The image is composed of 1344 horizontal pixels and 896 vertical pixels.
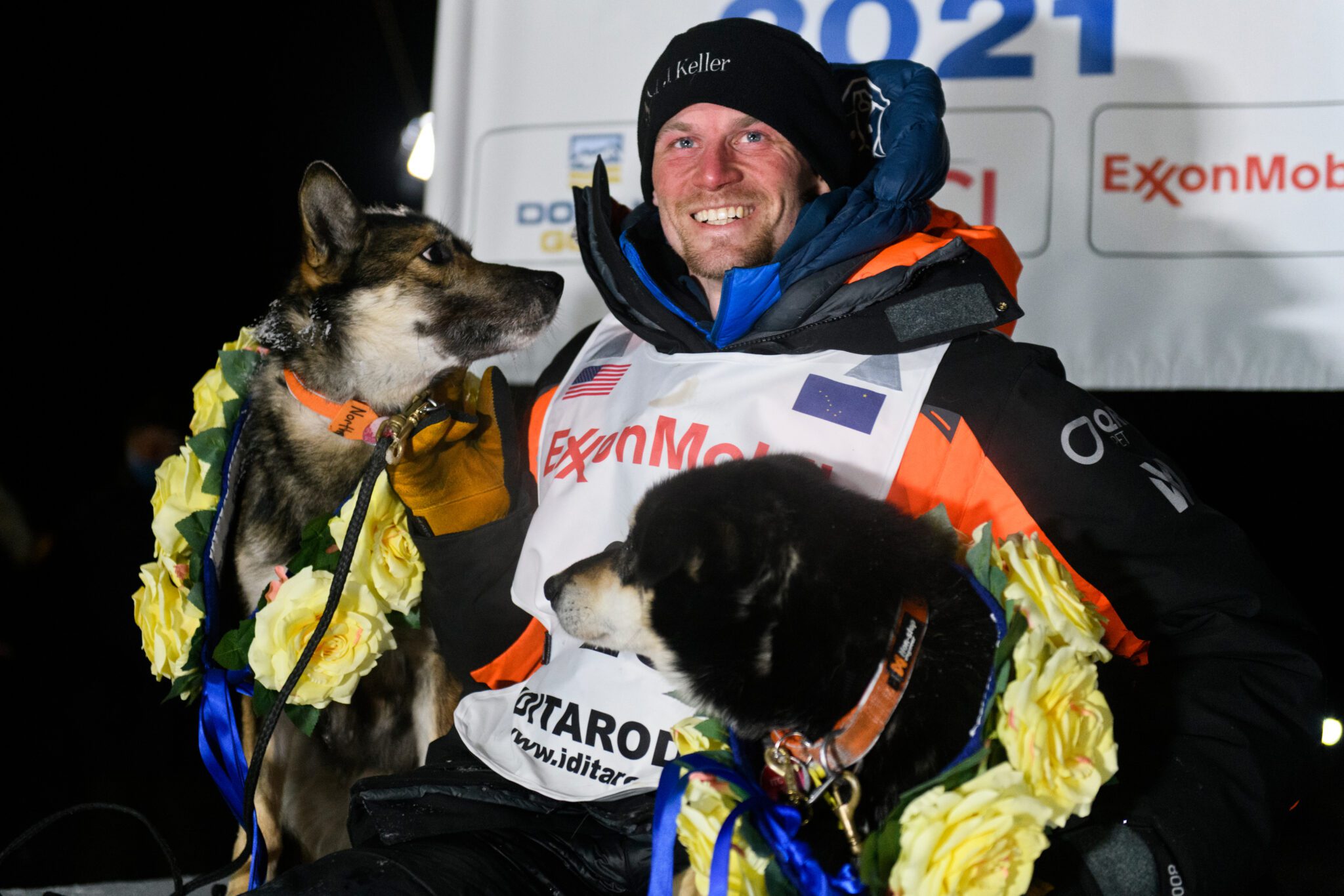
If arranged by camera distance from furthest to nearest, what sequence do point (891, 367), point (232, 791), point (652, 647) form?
1. point (232, 791)
2. point (891, 367)
3. point (652, 647)

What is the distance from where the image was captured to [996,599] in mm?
1047

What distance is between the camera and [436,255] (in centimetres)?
195

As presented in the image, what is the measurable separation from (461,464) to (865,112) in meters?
0.89

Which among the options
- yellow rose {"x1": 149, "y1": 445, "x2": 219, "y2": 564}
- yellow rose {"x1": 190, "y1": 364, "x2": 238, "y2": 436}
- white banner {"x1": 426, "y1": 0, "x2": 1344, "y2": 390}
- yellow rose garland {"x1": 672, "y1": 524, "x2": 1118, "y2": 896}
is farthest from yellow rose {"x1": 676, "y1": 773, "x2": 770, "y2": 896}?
white banner {"x1": 426, "y1": 0, "x2": 1344, "y2": 390}

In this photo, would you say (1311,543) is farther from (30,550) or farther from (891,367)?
(30,550)

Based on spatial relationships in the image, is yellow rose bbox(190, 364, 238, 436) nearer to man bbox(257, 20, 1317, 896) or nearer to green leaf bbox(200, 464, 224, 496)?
green leaf bbox(200, 464, 224, 496)

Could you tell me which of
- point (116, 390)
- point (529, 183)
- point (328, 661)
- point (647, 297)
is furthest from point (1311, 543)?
point (116, 390)

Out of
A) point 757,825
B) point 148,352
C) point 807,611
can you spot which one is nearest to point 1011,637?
point 807,611

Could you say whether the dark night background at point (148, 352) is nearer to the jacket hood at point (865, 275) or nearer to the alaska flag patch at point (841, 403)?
the jacket hood at point (865, 275)

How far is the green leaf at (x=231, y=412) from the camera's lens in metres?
1.81

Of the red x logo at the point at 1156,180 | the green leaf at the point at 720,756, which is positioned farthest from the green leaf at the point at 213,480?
the red x logo at the point at 1156,180

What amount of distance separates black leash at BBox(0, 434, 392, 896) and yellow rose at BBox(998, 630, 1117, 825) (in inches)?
36.2

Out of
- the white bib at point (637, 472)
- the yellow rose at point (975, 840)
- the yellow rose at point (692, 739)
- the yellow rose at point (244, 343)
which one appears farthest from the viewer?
the yellow rose at point (244, 343)

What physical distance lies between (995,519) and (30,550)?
133 inches
